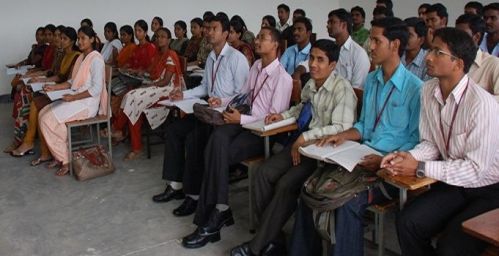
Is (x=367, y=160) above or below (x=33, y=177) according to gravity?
above

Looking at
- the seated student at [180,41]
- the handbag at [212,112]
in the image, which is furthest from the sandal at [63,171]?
the seated student at [180,41]

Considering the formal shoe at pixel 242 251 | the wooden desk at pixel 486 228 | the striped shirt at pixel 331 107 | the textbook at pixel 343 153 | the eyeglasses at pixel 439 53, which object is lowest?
the formal shoe at pixel 242 251

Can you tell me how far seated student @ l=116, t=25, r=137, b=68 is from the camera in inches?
226

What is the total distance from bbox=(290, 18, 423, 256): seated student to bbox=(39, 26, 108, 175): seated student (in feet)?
8.01

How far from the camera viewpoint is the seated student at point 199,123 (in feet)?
10.7

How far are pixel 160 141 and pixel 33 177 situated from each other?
1.20 meters

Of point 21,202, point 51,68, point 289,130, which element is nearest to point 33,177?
point 21,202

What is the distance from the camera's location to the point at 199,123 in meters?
3.36

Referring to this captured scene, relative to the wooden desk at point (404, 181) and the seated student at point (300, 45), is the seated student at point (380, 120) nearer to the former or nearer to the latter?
the wooden desk at point (404, 181)

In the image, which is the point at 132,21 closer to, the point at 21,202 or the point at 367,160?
the point at 21,202

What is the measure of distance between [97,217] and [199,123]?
906mm

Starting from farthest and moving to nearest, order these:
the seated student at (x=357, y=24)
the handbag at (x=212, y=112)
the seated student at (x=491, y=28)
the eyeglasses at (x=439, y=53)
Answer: the seated student at (x=357, y=24) < the seated student at (x=491, y=28) < the handbag at (x=212, y=112) < the eyeglasses at (x=439, y=53)

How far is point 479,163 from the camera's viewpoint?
192cm

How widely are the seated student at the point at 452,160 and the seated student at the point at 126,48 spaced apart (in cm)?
424
